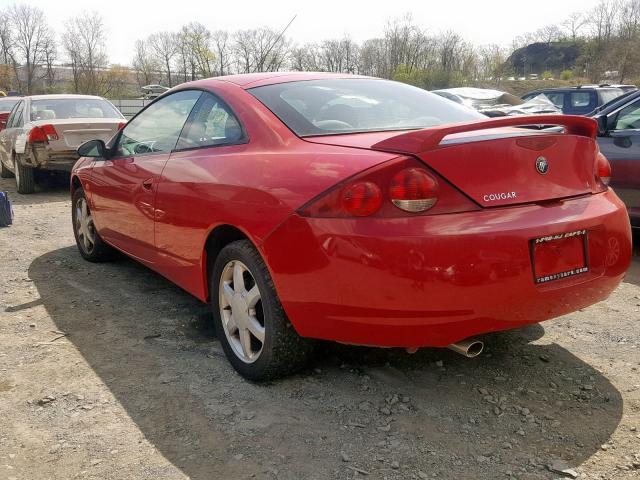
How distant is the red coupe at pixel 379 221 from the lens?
2.29 metres

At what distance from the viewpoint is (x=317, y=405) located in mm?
2711

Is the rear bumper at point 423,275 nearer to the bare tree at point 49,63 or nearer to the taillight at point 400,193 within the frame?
the taillight at point 400,193

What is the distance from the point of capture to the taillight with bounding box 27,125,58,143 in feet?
28.7

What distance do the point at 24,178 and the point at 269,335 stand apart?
7.97 metres

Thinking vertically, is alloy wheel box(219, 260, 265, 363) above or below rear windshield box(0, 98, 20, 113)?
below

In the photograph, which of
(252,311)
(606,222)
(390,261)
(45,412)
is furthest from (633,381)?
(45,412)

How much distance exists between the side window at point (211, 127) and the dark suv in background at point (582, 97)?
11523 mm

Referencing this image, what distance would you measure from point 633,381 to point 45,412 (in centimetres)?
274

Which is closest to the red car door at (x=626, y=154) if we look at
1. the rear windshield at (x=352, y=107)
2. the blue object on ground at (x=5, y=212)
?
the rear windshield at (x=352, y=107)

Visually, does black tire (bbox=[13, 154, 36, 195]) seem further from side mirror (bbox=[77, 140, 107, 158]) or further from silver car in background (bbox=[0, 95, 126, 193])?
side mirror (bbox=[77, 140, 107, 158])

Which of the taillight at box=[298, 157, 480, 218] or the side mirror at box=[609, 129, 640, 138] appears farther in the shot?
the side mirror at box=[609, 129, 640, 138]

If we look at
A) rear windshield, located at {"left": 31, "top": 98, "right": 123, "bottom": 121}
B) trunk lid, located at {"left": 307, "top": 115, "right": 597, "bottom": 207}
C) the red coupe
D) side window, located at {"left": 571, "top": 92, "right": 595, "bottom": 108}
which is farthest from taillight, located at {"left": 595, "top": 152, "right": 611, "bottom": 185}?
side window, located at {"left": 571, "top": 92, "right": 595, "bottom": 108}

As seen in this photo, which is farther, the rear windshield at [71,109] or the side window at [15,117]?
the side window at [15,117]

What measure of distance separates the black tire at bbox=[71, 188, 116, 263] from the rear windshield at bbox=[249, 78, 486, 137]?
8.07 feet
